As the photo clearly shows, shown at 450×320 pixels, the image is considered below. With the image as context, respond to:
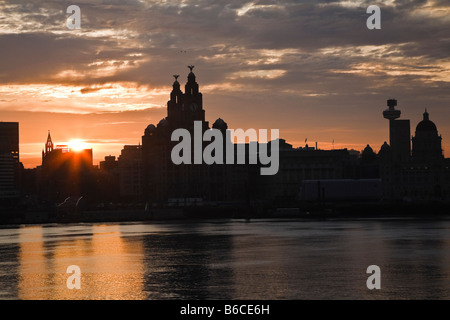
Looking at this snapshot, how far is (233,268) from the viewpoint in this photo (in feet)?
254

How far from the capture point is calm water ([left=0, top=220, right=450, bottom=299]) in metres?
60.5

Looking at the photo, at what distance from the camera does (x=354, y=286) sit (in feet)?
206

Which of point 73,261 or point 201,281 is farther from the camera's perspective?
point 73,261

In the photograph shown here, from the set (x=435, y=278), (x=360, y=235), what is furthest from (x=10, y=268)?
(x=360, y=235)

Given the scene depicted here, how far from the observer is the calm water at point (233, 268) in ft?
198

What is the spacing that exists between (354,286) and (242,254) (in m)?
32.7

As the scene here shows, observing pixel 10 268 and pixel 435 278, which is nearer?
pixel 435 278

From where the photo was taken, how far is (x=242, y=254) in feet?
309
